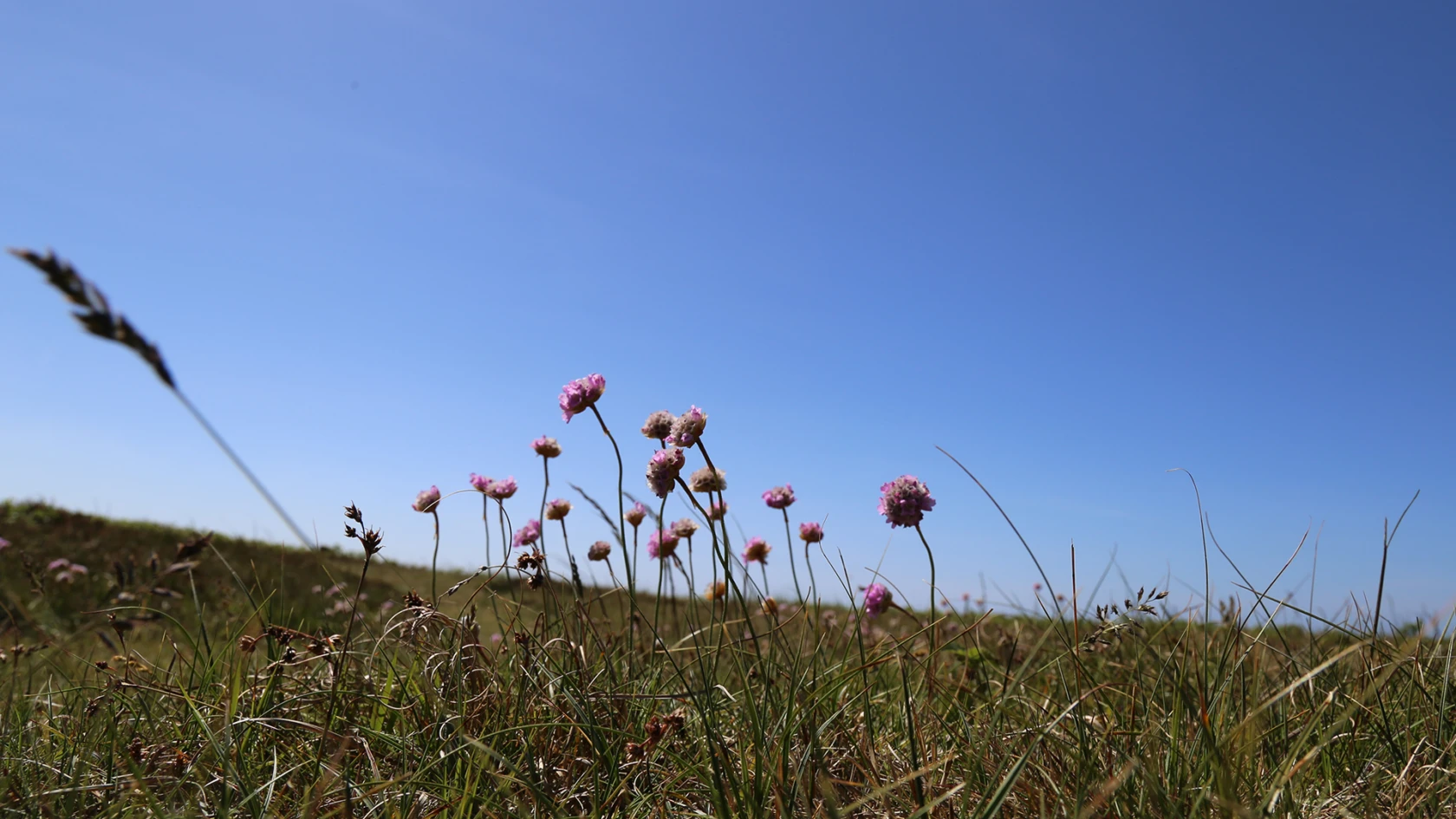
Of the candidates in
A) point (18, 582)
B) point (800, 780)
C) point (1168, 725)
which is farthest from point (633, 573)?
point (18, 582)

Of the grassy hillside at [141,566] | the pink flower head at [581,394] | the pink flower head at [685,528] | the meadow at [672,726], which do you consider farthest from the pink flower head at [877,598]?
the grassy hillside at [141,566]

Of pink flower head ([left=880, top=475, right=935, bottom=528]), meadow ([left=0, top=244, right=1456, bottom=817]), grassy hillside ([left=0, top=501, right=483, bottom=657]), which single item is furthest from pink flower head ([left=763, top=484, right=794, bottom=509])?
grassy hillside ([left=0, top=501, right=483, bottom=657])

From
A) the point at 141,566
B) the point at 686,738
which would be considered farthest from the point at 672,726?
the point at 141,566

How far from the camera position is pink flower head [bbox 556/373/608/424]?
7.43 feet

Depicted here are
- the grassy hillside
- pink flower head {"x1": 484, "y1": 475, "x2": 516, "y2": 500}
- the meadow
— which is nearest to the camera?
the meadow

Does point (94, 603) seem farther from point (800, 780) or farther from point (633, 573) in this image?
point (800, 780)

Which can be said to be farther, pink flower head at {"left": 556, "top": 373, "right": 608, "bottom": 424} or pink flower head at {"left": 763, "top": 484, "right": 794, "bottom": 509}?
pink flower head at {"left": 763, "top": 484, "right": 794, "bottom": 509}

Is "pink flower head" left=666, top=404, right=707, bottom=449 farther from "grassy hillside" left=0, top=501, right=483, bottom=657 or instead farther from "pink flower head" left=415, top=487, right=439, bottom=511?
"grassy hillside" left=0, top=501, right=483, bottom=657

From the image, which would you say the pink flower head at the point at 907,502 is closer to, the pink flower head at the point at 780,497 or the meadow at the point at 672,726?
the meadow at the point at 672,726

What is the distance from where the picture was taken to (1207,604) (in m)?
2.07

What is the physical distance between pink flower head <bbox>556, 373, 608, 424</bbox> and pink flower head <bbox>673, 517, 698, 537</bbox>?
815 millimetres

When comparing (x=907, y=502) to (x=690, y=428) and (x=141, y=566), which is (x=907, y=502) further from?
(x=141, y=566)

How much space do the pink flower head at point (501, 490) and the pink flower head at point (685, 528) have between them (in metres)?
0.59

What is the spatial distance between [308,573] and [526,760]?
968 cm
